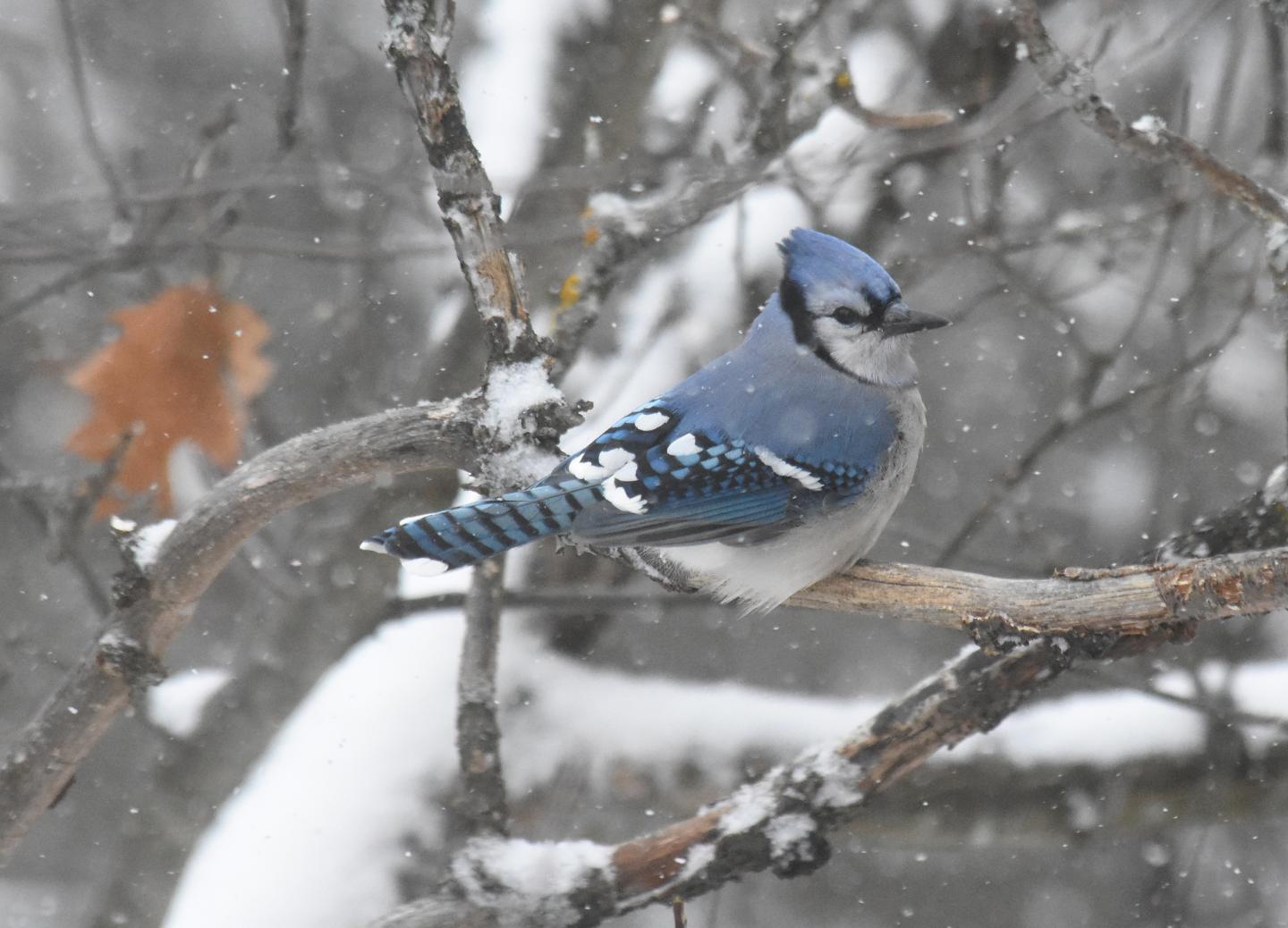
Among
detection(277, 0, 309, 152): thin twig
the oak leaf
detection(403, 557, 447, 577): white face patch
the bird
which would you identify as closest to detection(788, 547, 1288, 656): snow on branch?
the bird

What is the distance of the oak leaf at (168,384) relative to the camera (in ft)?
12.3

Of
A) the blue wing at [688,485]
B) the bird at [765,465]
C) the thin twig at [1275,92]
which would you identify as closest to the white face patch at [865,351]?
the bird at [765,465]

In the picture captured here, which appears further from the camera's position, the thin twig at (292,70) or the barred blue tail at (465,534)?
the thin twig at (292,70)

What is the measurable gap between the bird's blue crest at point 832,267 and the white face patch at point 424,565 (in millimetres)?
1031

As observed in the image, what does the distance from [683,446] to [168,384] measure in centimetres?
210

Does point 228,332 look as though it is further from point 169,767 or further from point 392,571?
point 169,767

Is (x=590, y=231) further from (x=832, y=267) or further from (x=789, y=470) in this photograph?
(x=789, y=470)

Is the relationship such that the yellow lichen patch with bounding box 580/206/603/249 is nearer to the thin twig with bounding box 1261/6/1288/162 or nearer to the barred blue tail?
the barred blue tail

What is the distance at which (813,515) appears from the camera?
2.46m

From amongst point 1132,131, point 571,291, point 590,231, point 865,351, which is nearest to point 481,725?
point 571,291

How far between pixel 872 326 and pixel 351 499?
9.73ft

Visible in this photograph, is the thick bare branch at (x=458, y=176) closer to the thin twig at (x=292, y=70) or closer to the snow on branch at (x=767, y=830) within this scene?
the thin twig at (x=292, y=70)

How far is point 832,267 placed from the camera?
8.62 feet

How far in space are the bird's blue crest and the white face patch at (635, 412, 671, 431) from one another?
44cm
